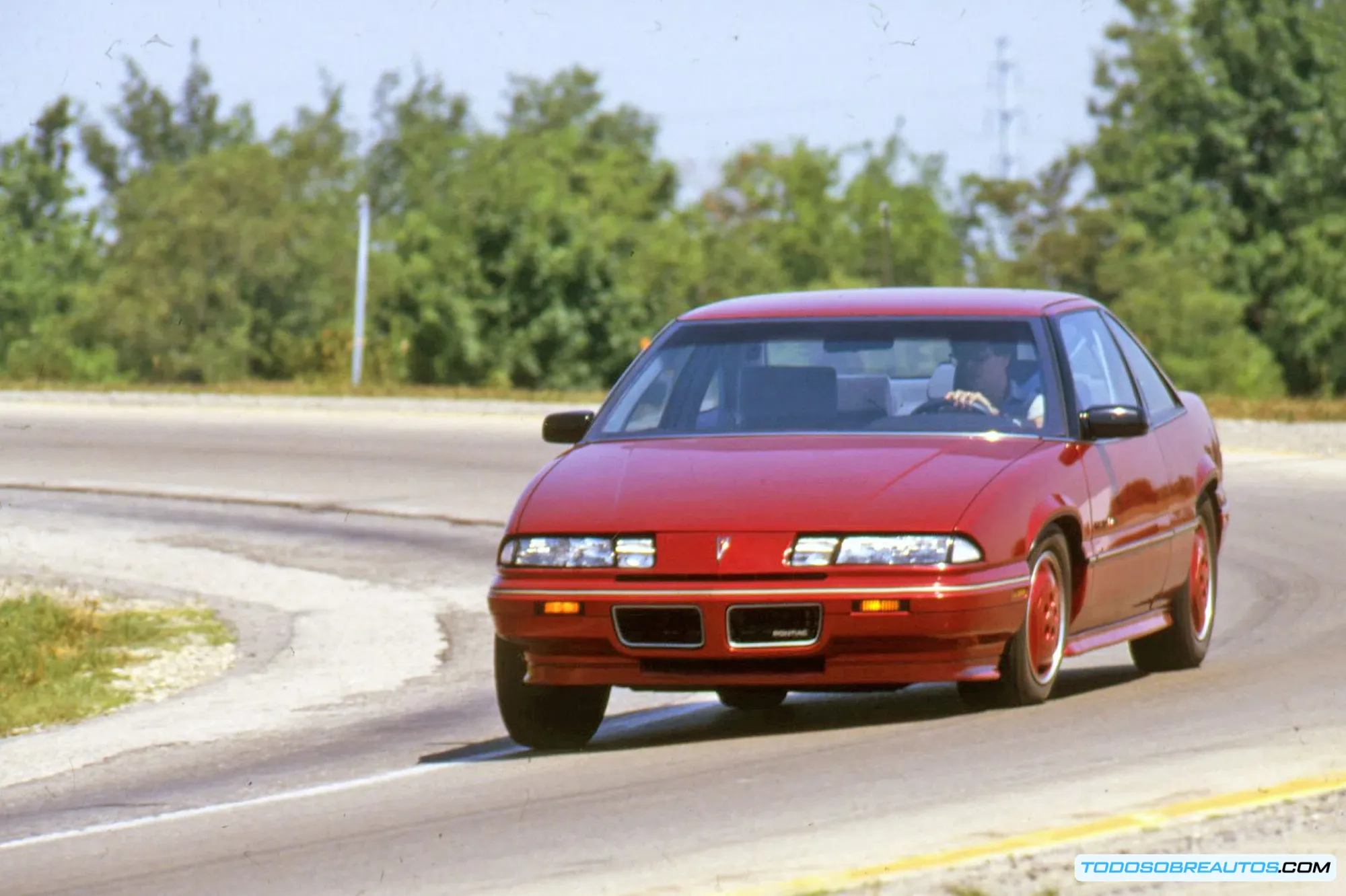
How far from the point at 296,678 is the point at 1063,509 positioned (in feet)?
17.4

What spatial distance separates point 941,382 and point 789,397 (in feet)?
1.81

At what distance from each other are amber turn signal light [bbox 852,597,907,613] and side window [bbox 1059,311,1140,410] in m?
1.67

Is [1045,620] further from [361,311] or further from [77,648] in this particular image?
[361,311]

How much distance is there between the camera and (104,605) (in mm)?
16453

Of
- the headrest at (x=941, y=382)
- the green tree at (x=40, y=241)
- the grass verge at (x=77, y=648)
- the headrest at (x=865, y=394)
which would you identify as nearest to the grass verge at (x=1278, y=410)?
the grass verge at (x=77, y=648)

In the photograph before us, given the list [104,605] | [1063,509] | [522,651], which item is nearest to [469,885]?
[522,651]

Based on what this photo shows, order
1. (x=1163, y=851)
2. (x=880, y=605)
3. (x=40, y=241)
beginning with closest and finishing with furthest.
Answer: (x=1163, y=851) → (x=880, y=605) → (x=40, y=241)

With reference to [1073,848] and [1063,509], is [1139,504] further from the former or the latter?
[1073,848]

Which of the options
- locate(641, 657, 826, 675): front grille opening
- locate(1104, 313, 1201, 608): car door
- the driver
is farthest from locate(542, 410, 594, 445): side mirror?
locate(1104, 313, 1201, 608): car door

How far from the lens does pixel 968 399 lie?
29.9 ft

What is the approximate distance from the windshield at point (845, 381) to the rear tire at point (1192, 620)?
1364 millimetres

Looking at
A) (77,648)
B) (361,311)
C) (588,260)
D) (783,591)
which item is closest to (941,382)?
(783,591)

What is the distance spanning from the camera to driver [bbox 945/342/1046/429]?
9.11 metres

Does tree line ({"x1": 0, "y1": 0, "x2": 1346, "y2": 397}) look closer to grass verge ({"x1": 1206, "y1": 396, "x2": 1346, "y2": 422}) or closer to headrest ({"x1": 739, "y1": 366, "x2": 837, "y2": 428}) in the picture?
grass verge ({"x1": 1206, "y1": 396, "x2": 1346, "y2": 422})
